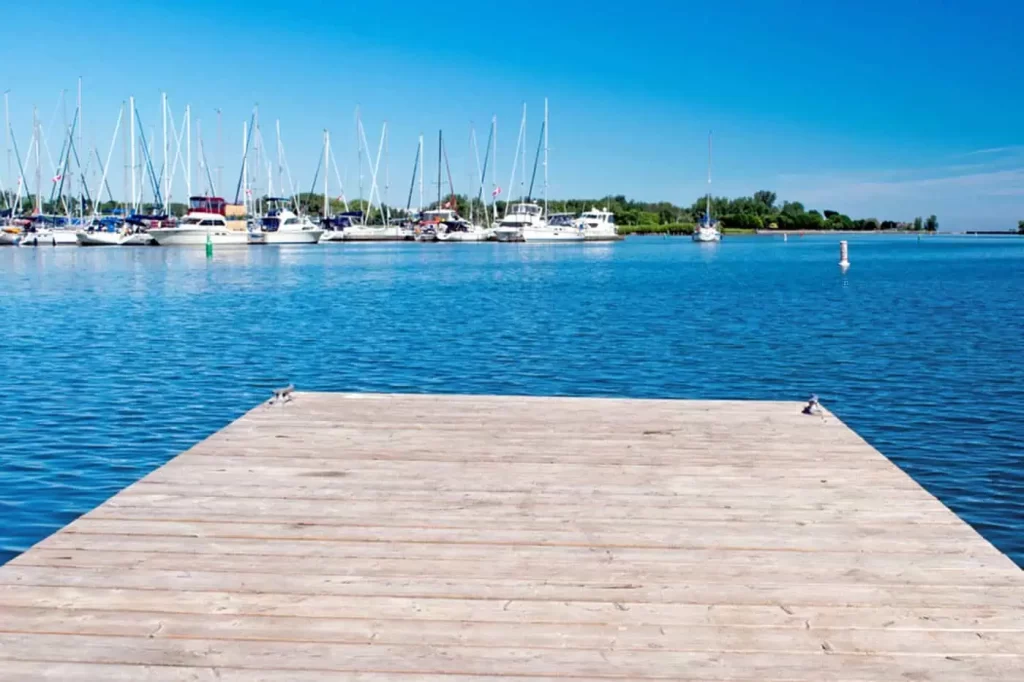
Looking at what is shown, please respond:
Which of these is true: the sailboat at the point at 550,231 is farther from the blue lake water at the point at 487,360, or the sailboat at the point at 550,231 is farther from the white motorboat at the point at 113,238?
the blue lake water at the point at 487,360

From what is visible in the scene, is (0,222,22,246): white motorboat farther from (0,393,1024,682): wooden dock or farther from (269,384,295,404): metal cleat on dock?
(0,393,1024,682): wooden dock

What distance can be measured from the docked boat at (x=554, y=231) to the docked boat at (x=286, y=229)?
25264 mm

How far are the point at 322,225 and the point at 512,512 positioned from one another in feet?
376

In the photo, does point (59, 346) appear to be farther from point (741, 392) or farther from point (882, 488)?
point (882, 488)

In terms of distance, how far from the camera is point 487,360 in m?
19.2

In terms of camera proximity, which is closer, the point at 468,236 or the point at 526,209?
the point at 526,209

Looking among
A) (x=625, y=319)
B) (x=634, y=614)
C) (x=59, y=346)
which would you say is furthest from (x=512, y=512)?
(x=625, y=319)

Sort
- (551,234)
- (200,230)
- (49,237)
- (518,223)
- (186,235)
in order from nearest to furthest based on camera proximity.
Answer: (200,230) < (49,237) < (186,235) < (518,223) < (551,234)

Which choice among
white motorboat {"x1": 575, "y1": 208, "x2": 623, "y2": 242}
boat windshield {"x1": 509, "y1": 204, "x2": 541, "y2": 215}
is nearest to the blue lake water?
boat windshield {"x1": 509, "y1": 204, "x2": 541, "y2": 215}

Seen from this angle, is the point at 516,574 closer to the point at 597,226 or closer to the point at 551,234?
the point at 551,234

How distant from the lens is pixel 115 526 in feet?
18.1

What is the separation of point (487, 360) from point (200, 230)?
77345 millimetres

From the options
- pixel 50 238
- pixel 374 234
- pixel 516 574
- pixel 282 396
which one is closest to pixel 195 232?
pixel 50 238

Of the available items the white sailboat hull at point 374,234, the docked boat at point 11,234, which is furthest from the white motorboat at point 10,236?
the white sailboat hull at point 374,234
